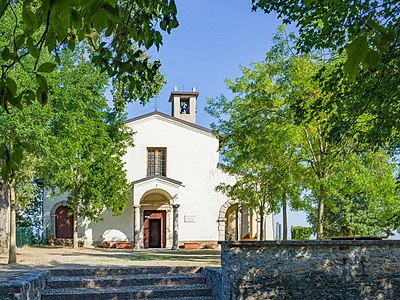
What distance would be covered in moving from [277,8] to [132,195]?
70.2ft

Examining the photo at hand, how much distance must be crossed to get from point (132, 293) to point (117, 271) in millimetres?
1529

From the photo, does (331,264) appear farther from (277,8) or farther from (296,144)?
(296,144)

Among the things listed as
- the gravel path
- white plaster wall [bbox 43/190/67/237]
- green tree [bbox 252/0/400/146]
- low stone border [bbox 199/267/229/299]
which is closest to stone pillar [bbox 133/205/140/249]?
white plaster wall [bbox 43/190/67/237]

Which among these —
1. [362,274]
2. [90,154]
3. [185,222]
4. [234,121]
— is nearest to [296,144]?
[234,121]

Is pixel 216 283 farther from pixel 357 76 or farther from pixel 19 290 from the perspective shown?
pixel 357 76

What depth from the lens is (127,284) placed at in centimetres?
1084

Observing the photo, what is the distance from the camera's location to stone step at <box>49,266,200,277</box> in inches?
446

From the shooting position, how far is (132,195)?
1159 inches

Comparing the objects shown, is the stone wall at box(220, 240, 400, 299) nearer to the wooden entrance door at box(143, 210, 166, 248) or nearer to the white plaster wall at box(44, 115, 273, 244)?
the white plaster wall at box(44, 115, 273, 244)

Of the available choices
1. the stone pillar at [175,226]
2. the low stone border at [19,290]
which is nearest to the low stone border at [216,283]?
the low stone border at [19,290]

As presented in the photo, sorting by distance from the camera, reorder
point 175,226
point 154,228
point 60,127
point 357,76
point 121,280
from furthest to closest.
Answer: point 154,228
point 175,226
point 60,127
point 121,280
point 357,76

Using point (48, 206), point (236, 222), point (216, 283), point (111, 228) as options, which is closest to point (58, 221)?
point (48, 206)

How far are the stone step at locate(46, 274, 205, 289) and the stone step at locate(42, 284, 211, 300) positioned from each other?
8.6 inches

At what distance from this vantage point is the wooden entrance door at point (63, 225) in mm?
29688
